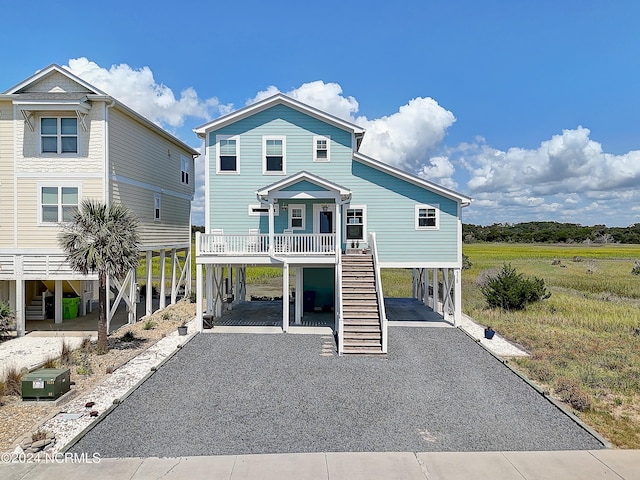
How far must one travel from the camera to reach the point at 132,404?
9.46m

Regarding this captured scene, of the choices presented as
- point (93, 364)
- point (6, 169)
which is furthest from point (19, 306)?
point (93, 364)

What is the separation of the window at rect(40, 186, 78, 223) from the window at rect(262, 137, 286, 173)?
25.2 ft

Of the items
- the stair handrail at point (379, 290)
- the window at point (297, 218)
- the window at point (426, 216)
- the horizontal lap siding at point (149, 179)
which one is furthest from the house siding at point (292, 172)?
the horizontal lap siding at point (149, 179)

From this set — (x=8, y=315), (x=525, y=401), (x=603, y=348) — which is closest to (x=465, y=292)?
(x=603, y=348)

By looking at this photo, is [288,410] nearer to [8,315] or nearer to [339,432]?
[339,432]

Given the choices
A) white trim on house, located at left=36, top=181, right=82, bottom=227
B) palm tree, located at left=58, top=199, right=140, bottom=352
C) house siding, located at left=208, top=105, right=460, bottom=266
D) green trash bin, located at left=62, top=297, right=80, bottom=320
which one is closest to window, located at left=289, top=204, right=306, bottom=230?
house siding, located at left=208, top=105, right=460, bottom=266

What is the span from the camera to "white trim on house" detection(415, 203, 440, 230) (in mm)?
17984

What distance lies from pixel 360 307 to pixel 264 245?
4.79 m

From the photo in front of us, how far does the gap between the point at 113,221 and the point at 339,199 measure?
8.14 metres

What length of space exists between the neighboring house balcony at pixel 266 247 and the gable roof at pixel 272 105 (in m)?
4.88

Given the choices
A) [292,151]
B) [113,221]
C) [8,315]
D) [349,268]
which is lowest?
[8,315]

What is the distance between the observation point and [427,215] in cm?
1808

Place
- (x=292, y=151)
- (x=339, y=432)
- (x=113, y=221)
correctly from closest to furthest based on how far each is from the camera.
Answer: (x=339, y=432)
(x=113, y=221)
(x=292, y=151)

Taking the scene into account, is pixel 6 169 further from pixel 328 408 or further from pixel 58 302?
pixel 328 408
